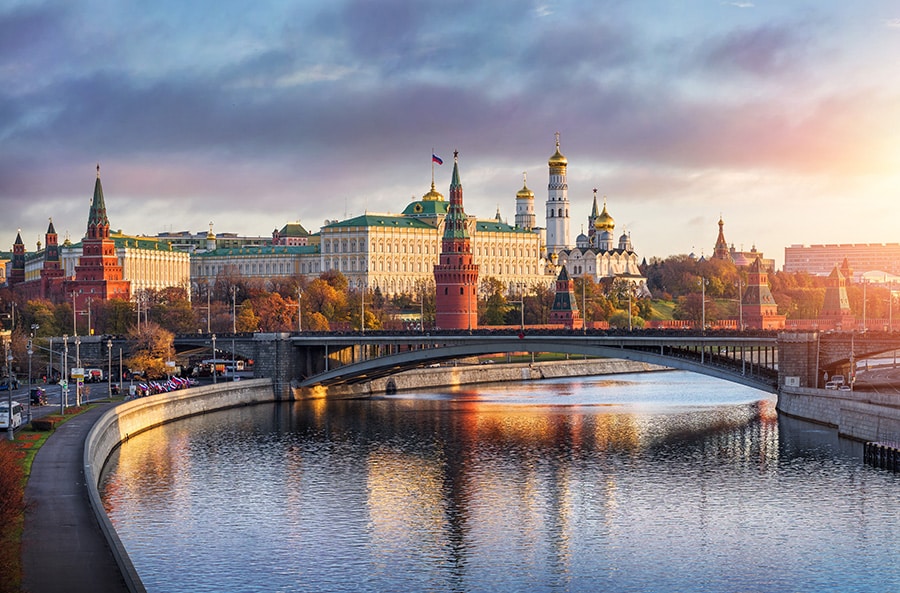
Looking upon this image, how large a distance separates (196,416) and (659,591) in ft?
155

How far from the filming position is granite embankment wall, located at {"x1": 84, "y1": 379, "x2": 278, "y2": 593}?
39.5 meters

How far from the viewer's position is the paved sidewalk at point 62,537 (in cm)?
3366

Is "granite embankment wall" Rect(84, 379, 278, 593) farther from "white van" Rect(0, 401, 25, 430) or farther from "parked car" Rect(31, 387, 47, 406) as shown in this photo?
"parked car" Rect(31, 387, 47, 406)

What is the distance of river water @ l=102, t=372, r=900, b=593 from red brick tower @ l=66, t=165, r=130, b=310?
90055 millimetres

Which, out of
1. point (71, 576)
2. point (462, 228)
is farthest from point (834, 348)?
point (462, 228)

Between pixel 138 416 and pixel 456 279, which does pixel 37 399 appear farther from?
pixel 456 279

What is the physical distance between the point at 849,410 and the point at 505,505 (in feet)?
76.2

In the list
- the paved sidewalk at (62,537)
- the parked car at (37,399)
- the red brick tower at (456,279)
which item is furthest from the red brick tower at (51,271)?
the paved sidewalk at (62,537)

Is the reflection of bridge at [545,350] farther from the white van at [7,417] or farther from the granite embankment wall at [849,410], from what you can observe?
the white van at [7,417]

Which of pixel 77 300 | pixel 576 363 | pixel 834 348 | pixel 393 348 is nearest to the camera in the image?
pixel 834 348

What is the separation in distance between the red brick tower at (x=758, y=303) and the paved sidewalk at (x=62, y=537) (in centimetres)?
9661

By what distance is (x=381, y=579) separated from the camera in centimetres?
4100

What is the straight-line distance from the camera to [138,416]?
7275 cm

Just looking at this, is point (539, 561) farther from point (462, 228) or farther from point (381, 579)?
point (462, 228)
